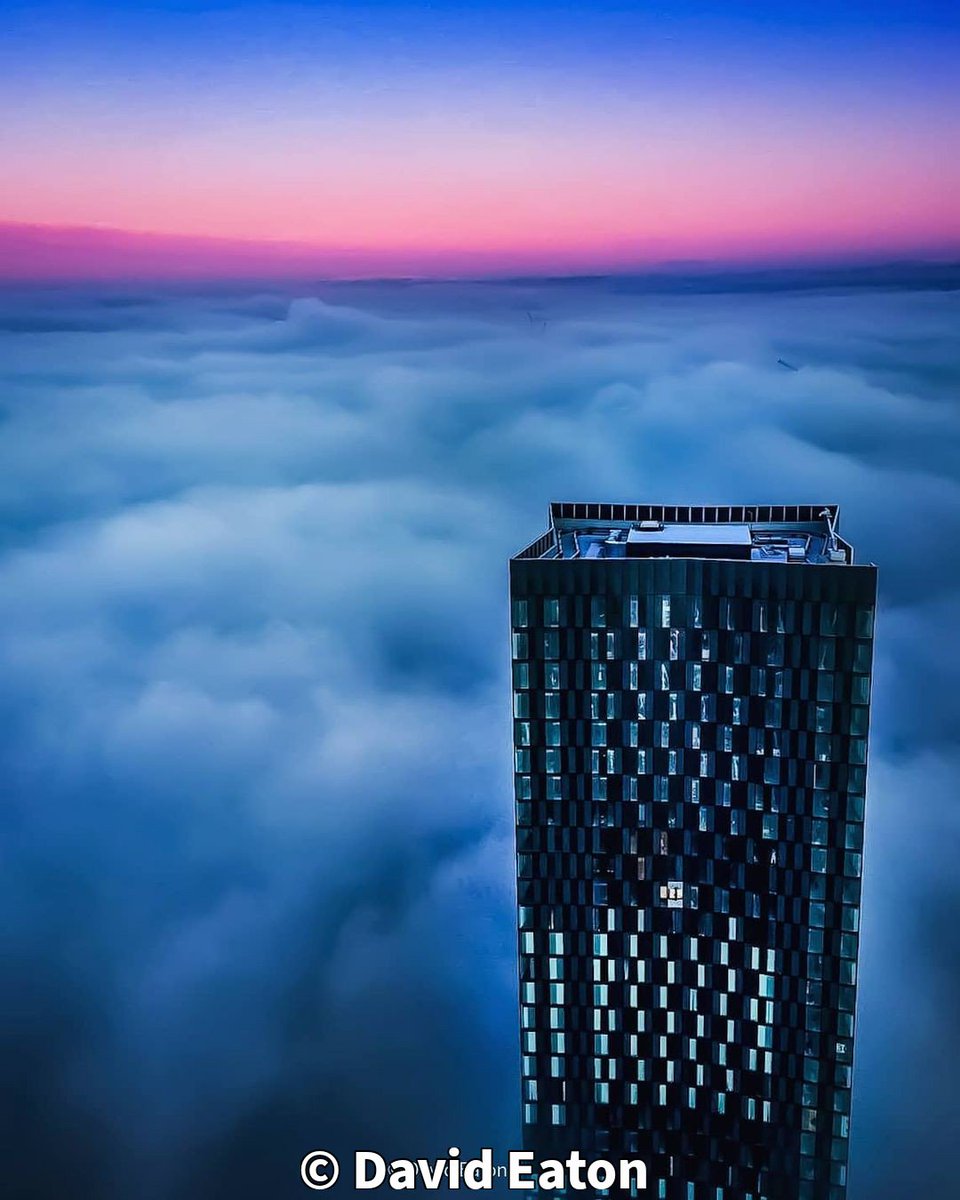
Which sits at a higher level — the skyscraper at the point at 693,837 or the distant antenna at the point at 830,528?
the distant antenna at the point at 830,528

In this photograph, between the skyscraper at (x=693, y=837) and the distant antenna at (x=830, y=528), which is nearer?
the skyscraper at (x=693, y=837)

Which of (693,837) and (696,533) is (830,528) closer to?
(696,533)

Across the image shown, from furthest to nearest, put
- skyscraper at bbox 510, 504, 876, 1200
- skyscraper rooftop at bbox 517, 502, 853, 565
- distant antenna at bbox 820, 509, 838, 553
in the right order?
distant antenna at bbox 820, 509, 838, 553 → skyscraper rooftop at bbox 517, 502, 853, 565 → skyscraper at bbox 510, 504, 876, 1200

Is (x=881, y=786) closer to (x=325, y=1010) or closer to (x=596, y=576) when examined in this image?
(x=325, y=1010)

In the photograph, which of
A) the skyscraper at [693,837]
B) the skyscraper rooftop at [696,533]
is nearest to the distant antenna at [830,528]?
the skyscraper rooftop at [696,533]

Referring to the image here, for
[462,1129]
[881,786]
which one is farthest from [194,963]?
[881,786]

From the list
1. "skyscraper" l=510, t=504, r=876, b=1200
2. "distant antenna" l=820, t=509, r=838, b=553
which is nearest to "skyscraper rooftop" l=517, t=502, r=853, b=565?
"distant antenna" l=820, t=509, r=838, b=553

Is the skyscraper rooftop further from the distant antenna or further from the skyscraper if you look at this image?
the skyscraper

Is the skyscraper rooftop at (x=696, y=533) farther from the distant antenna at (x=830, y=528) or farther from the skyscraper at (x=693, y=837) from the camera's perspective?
the skyscraper at (x=693, y=837)
